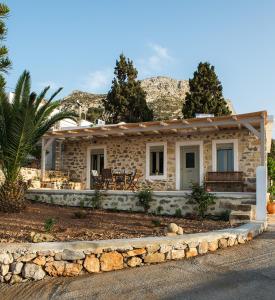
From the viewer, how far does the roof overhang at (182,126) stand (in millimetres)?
11048

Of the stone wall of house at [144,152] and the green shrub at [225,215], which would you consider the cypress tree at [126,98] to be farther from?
the green shrub at [225,215]

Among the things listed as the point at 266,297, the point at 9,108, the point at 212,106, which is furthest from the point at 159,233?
the point at 212,106

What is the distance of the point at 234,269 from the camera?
18.1ft

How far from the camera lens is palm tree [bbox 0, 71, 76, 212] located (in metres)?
9.10

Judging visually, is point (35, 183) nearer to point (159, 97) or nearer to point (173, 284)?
point (173, 284)

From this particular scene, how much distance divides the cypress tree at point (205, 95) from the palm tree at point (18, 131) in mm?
16068

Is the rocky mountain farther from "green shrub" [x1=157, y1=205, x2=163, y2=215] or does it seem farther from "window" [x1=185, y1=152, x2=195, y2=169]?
"green shrub" [x1=157, y1=205, x2=163, y2=215]

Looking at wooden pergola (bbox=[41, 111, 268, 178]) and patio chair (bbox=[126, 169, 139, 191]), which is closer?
wooden pergola (bbox=[41, 111, 268, 178])

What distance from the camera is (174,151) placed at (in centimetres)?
1409

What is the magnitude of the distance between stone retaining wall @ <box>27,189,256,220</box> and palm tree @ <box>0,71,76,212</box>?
2246 mm

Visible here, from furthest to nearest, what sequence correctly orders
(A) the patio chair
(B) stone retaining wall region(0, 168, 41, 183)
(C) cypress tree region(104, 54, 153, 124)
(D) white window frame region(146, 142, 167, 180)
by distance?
1. (C) cypress tree region(104, 54, 153, 124)
2. (B) stone retaining wall region(0, 168, 41, 183)
3. (D) white window frame region(146, 142, 167, 180)
4. (A) the patio chair

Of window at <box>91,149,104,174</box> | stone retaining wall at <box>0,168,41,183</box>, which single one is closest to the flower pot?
window at <box>91,149,104,174</box>

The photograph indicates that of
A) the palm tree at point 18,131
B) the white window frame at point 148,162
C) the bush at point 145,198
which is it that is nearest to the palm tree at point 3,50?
the palm tree at point 18,131

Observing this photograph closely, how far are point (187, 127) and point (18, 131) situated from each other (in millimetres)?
5526
